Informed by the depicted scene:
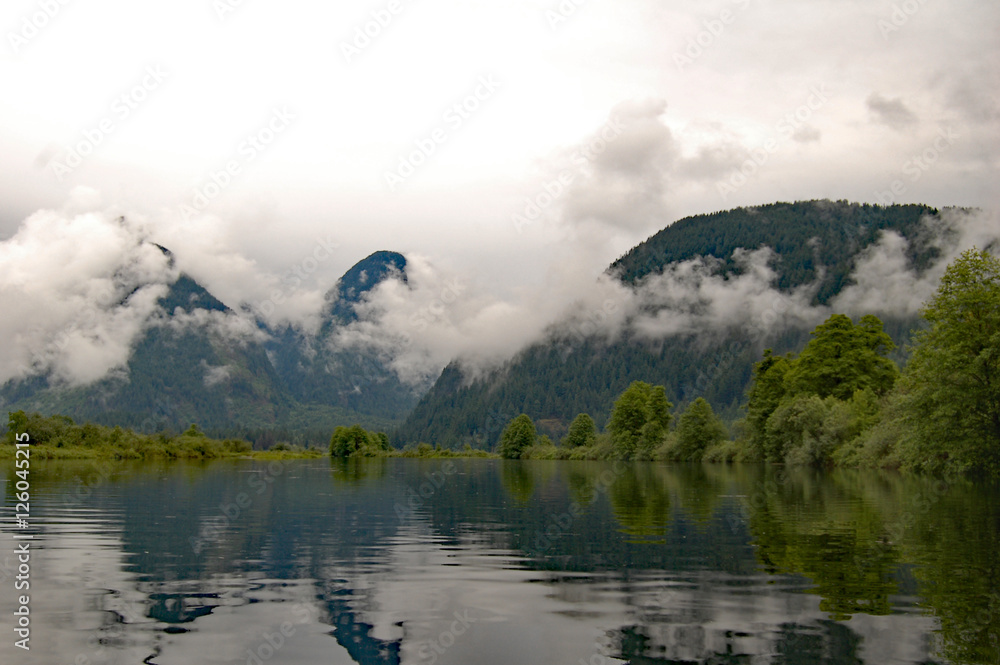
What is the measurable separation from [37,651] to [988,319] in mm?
59913

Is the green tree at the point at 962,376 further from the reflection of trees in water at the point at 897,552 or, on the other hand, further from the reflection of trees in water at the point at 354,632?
the reflection of trees in water at the point at 354,632

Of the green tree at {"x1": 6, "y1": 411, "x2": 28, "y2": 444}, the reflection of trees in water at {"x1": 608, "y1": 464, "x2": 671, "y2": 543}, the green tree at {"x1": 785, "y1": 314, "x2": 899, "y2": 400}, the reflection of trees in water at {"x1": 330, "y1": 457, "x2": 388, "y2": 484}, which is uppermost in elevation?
the green tree at {"x1": 785, "y1": 314, "x2": 899, "y2": 400}

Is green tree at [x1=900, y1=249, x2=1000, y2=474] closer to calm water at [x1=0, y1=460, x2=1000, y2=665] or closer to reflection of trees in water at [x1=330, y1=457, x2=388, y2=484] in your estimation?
calm water at [x1=0, y1=460, x2=1000, y2=665]

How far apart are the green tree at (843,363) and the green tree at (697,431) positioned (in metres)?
28.7

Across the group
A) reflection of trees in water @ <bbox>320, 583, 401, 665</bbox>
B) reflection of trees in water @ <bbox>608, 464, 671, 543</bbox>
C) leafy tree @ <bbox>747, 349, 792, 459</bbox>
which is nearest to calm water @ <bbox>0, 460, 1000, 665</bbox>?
reflection of trees in water @ <bbox>320, 583, 401, 665</bbox>

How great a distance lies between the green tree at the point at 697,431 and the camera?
142375 millimetres

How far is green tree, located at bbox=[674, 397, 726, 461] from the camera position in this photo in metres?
142

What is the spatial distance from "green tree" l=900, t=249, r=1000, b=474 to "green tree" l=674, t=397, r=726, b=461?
277ft

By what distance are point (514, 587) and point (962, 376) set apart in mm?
46469

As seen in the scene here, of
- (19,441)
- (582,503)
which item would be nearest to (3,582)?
(582,503)

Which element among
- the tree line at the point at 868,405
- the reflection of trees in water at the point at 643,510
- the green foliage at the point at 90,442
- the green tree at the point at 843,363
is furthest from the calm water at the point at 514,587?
the green foliage at the point at 90,442

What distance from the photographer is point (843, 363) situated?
11075 cm

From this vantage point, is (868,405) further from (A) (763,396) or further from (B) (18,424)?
(B) (18,424)

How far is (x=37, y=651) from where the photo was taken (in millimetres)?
13750
